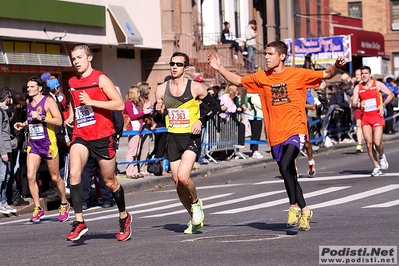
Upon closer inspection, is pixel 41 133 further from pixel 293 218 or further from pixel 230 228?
pixel 293 218

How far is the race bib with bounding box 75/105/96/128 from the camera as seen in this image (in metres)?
10.5

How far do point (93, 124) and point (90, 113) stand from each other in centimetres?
13

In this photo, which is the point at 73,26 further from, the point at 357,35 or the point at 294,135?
the point at 357,35

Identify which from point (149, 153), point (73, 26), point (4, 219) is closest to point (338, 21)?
point (73, 26)

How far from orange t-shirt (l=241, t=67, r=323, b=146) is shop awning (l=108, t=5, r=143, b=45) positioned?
1854 centimetres

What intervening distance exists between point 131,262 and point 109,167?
2.04 metres

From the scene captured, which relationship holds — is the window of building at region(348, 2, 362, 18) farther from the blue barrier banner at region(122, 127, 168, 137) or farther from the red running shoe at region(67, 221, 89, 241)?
the red running shoe at region(67, 221, 89, 241)

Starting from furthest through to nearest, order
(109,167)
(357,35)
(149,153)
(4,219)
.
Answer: (357,35)
(149,153)
(4,219)
(109,167)

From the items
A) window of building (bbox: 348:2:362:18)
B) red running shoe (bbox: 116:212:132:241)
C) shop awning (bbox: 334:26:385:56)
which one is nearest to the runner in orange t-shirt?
red running shoe (bbox: 116:212:132:241)

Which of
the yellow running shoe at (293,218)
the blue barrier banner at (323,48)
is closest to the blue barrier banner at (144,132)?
the yellow running shoe at (293,218)

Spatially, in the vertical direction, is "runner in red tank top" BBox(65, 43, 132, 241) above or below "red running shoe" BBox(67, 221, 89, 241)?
above

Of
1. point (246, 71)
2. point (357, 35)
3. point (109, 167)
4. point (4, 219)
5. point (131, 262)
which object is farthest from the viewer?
point (357, 35)

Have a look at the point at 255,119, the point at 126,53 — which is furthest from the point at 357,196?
the point at 126,53

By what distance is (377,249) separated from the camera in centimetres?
877
